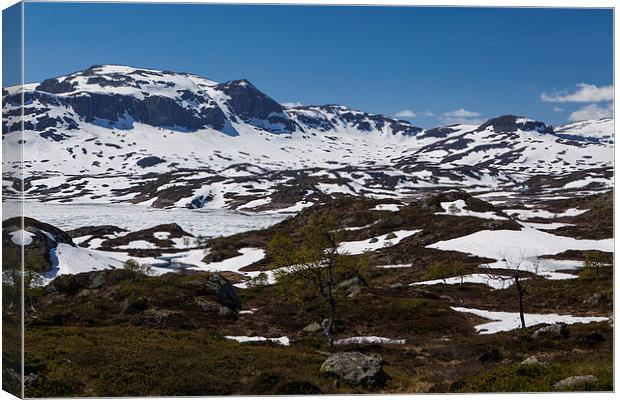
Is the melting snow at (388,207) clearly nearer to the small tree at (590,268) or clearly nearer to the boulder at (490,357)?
the small tree at (590,268)

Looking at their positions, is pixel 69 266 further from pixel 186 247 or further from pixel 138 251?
pixel 186 247

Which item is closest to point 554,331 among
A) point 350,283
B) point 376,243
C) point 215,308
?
point 215,308

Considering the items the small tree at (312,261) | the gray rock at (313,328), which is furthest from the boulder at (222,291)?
the small tree at (312,261)

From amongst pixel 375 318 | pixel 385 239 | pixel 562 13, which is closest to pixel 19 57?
pixel 562 13

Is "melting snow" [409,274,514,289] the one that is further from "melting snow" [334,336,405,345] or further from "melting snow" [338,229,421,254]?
"melting snow" [338,229,421,254]

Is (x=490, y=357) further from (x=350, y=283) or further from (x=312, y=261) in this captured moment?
(x=350, y=283)

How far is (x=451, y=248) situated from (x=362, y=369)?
8480 cm

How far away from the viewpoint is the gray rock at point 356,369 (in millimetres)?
22828

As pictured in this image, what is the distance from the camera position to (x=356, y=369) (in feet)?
76.1

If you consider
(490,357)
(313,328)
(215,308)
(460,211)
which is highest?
(460,211)

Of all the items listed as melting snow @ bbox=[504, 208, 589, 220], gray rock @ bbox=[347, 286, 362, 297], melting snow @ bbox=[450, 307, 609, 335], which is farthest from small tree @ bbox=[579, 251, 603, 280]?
melting snow @ bbox=[504, 208, 589, 220]

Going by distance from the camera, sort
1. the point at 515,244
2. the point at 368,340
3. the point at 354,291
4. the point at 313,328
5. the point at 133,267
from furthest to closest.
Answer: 1. the point at 515,244
2. the point at 133,267
3. the point at 354,291
4. the point at 313,328
5. the point at 368,340

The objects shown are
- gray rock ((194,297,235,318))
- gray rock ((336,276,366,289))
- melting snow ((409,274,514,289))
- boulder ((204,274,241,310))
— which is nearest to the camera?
gray rock ((194,297,235,318))

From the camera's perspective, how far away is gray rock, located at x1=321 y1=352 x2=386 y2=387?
899 inches
